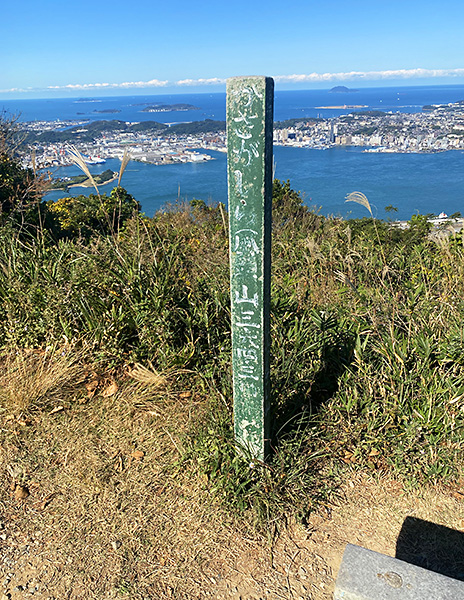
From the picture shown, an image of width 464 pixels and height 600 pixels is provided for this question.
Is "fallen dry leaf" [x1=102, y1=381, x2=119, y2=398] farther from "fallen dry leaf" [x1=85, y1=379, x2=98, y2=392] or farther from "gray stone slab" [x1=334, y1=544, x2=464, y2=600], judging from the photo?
"gray stone slab" [x1=334, y1=544, x2=464, y2=600]

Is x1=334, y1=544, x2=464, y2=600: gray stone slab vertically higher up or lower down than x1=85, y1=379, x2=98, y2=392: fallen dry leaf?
higher up

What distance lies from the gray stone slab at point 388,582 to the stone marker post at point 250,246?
75cm

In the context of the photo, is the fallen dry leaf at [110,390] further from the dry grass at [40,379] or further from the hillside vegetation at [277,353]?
the dry grass at [40,379]

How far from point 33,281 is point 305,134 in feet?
240

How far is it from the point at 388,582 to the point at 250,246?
1273 millimetres

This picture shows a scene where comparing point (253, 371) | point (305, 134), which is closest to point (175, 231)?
point (253, 371)

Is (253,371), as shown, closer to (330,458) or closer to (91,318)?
(330,458)

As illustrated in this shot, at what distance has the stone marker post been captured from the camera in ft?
5.10

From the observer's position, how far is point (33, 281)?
3.10 m

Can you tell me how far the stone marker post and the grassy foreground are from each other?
0.31 metres

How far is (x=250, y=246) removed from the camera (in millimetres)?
1748

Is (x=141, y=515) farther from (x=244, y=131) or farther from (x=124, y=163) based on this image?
(x=124, y=163)

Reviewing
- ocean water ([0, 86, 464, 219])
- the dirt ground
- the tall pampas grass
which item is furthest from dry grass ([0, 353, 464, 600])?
ocean water ([0, 86, 464, 219])

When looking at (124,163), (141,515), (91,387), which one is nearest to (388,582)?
(141,515)
